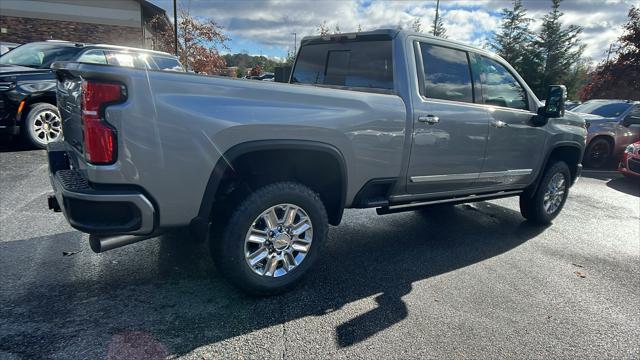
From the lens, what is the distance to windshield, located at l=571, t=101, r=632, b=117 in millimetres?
9789

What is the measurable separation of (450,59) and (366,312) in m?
2.51

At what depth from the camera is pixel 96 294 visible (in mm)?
2855

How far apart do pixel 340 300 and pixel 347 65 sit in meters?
2.25

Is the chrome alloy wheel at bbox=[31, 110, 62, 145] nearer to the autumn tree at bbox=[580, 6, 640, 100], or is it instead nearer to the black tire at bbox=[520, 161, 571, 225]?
the black tire at bbox=[520, 161, 571, 225]

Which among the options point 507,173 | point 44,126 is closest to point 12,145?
point 44,126

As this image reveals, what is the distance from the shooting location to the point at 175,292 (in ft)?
9.75

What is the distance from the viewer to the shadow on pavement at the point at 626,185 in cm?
787

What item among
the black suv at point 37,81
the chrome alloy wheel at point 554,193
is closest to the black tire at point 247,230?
the chrome alloy wheel at point 554,193

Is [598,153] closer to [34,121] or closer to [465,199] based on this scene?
[465,199]

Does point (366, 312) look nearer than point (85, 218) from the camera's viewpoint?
No

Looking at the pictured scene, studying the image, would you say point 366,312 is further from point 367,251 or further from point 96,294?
point 96,294

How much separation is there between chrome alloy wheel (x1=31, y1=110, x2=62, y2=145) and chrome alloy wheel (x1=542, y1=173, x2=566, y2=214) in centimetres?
772

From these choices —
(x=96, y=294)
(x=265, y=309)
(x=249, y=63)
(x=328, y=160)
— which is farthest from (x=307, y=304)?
(x=249, y=63)

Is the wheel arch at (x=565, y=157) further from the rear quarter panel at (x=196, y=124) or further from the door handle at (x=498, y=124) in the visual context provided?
the rear quarter panel at (x=196, y=124)
